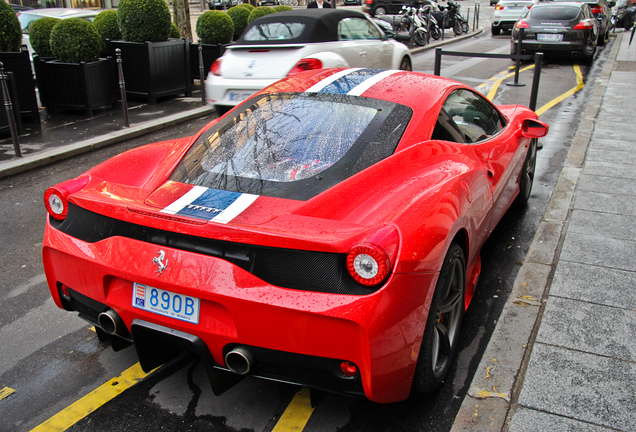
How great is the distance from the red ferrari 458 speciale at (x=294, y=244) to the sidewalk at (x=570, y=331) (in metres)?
0.32

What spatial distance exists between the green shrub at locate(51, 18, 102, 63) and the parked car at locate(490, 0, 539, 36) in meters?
20.3

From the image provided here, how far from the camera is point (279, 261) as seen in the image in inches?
92.5

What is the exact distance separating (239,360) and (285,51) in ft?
22.5

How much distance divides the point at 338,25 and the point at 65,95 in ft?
15.1

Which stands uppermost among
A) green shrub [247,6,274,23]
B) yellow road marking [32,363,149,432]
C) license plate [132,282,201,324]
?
green shrub [247,6,274,23]

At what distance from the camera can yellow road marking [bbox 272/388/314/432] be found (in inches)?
106

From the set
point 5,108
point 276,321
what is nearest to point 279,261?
point 276,321

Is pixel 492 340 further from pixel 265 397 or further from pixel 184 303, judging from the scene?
pixel 184 303

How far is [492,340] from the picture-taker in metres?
3.31

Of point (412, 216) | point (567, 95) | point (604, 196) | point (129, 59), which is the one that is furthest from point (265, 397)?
point (567, 95)

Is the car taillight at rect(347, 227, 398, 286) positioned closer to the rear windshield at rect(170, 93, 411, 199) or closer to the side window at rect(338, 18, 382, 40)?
the rear windshield at rect(170, 93, 411, 199)

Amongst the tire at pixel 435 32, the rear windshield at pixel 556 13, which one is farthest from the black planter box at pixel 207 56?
the tire at pixel 435 32

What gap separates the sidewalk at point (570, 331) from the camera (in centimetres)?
268

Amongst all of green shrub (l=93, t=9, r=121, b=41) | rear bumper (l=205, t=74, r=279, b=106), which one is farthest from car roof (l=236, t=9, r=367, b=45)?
green shrub (l=93, t=9, r=121, b=41)
